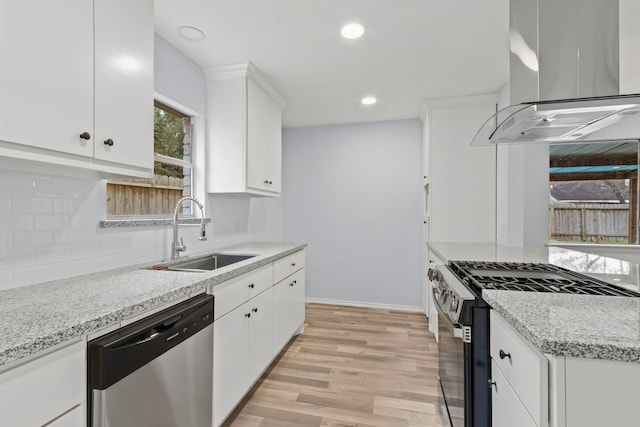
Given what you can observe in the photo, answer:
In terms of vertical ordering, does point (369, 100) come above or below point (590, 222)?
above

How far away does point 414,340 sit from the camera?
2.99m

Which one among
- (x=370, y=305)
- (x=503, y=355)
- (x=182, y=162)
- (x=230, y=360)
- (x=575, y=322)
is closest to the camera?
(x=575, y=322)

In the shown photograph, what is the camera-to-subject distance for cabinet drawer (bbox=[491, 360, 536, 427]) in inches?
36.3

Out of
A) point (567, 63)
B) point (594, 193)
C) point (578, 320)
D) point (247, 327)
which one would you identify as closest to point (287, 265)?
point (247, 327)

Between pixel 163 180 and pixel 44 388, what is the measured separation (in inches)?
67.1

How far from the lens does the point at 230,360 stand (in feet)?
5.71

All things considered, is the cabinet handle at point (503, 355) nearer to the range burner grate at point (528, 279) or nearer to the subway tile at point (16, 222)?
the range burner grate at point (528, 279)

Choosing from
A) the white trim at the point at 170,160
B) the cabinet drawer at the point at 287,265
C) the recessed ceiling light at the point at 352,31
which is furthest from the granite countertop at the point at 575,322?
the white trim at the point at 170,160

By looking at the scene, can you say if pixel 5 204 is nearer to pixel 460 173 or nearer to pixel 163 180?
pixel 163 180

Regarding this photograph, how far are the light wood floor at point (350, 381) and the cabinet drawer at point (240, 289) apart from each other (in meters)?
0.70

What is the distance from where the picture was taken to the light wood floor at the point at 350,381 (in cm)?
188

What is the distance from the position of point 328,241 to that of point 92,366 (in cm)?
338

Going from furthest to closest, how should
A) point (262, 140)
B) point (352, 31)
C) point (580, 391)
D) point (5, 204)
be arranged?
1. point (262, 140)
2. point (352, 31)
3. point (5, 204)
4. point (580, 391)

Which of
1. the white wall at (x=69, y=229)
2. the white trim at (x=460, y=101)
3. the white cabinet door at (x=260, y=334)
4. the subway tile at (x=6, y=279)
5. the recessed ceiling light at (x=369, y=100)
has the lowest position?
the white cabinet door at (x=260, y=334)
